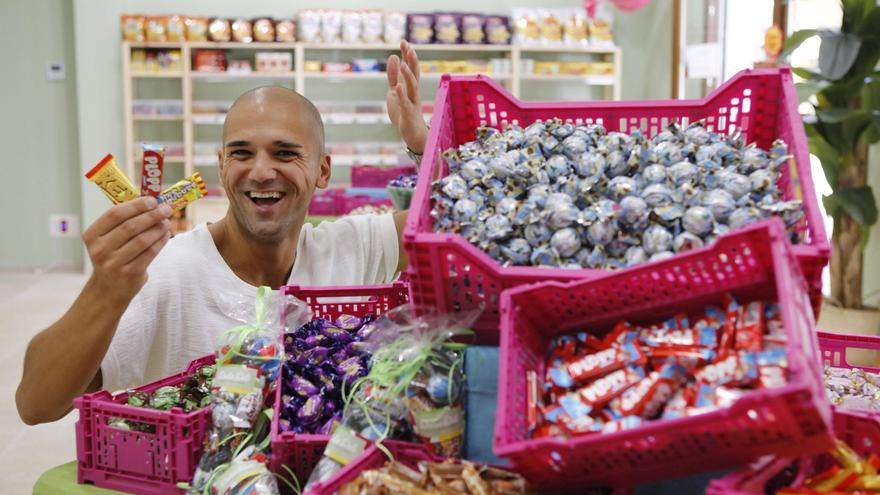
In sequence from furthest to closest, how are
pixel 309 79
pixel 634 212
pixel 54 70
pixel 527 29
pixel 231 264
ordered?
pixel 309 79 → pixel 54 70 → pixel 527 29 → pixel 231 264 → pixel 634 212

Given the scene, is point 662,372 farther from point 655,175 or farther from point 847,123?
point 847,123

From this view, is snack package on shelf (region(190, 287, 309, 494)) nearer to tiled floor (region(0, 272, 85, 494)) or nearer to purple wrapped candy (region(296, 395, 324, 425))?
purple wrapped candy (region(296, 395, 324, 425))

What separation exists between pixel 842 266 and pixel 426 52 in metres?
4.73

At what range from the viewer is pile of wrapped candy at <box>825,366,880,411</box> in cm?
Result: 164

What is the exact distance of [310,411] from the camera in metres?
1.38

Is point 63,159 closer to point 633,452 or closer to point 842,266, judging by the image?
point 842,266

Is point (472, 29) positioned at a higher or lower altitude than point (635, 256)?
higher

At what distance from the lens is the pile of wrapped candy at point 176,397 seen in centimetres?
146

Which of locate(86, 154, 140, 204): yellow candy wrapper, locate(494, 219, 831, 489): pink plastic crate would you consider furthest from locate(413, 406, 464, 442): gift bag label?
locate(86, 154, 140, 204): yellow candy wrapper

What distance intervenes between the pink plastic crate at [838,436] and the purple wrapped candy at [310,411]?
62cm

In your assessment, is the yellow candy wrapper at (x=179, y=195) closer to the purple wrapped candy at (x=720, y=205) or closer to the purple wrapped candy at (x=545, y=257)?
the purple wrapped candy at (x=545, y=257)

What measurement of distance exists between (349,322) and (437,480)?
1.68 feet

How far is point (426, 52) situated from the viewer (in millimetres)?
8477

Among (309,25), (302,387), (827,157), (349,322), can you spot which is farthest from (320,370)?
(309,25)
